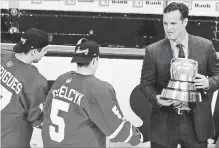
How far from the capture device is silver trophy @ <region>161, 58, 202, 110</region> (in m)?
2.48

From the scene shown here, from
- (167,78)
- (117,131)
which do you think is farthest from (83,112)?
(167,78)

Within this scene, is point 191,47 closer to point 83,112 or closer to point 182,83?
point 182,83

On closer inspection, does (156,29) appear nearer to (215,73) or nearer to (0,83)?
(215,73)

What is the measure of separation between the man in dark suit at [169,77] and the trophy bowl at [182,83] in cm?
9

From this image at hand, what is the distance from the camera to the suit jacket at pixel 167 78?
104 inches

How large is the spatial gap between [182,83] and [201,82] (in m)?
0.12

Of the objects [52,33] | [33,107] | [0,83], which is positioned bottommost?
[33,107]

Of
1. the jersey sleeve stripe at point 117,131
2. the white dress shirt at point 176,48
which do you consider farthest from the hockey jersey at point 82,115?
the white dress shirt at point 176,48

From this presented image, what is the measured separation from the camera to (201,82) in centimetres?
253

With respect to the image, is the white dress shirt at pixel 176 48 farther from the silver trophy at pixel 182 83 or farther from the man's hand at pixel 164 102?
the man's hand at pixel 164 102

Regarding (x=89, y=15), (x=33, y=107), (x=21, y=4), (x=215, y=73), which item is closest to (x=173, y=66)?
(x=215, y=73)

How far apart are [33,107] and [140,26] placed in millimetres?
1451

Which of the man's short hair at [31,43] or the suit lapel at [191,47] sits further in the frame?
the man's short hair at [31,43]

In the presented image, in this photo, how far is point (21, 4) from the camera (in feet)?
12.4
